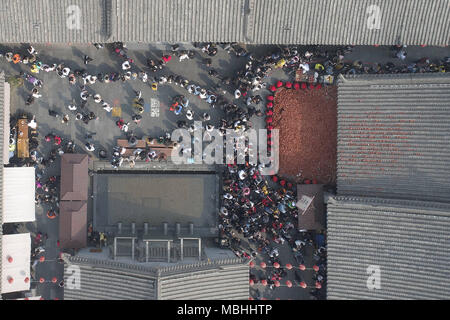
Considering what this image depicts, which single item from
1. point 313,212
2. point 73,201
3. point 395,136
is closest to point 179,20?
point 73,201

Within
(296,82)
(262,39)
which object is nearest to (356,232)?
(296,82)

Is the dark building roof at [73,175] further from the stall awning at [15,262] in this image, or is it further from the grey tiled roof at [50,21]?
the grey tiled roof at [50,21]

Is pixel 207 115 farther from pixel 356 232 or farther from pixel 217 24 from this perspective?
pixel 356 232

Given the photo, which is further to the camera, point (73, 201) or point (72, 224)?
point (73, 201)

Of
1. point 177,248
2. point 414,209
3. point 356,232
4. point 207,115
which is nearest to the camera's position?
point 414,209
